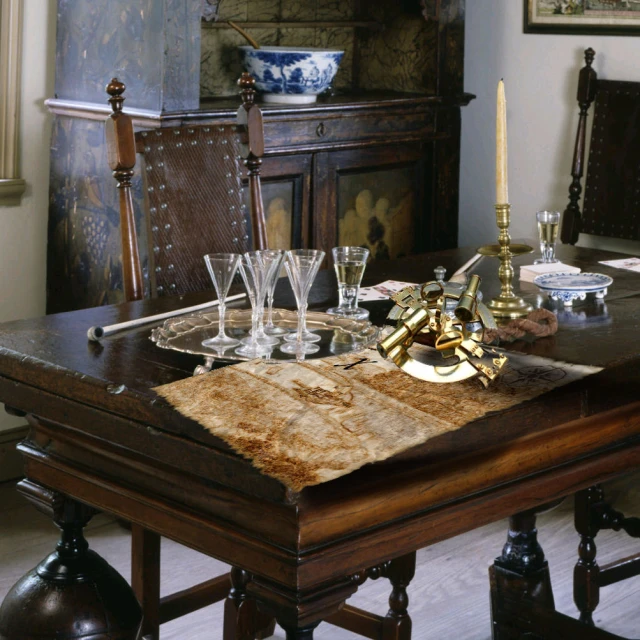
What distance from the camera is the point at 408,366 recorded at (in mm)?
1439

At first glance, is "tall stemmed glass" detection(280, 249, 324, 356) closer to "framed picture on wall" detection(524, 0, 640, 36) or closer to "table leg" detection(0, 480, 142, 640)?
"table leg" detection(0, 480, 142, 640)

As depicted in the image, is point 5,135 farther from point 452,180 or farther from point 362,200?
point 452,180

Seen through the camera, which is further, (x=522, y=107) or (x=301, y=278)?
(x=522, y=107)

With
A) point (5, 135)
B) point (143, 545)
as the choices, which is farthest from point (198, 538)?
point (5, 135)

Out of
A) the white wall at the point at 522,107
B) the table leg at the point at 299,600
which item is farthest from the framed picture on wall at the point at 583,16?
the table leg at the point at 299,600

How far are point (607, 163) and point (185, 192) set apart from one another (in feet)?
5.90

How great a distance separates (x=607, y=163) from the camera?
12.1 feet

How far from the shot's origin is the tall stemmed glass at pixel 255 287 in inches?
Result: 66.0

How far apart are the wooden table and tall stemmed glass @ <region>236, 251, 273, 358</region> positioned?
0.11m

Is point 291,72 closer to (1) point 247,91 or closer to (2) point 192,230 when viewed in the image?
(1) point 247,91

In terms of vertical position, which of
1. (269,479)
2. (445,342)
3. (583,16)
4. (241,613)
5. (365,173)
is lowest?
(241,613)

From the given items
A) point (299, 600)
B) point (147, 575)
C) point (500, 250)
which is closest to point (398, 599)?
point (147, 575)

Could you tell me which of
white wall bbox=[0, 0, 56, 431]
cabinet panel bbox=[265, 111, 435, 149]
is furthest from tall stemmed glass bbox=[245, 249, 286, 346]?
white wall bbox=[0, 0, 56, 431]

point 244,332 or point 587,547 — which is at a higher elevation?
point 244,332
